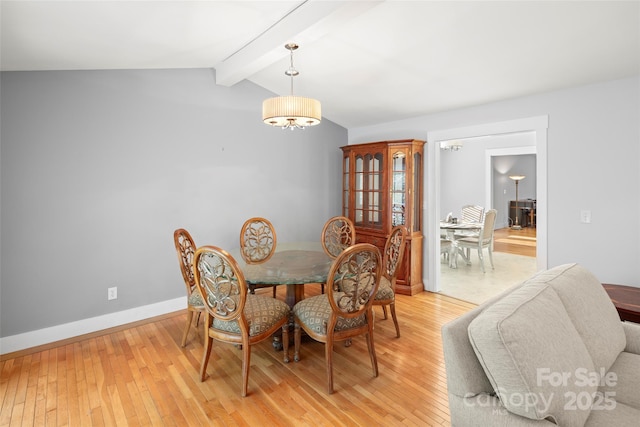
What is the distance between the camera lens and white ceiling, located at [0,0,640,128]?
7.42 feet

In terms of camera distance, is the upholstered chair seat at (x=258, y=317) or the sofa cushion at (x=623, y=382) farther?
the upholstered chair seat at (x=258, y=317)

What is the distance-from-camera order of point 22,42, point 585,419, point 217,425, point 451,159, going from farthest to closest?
1. point 451,159
2. point 22,42
3. point 217,425
4. point 585,419

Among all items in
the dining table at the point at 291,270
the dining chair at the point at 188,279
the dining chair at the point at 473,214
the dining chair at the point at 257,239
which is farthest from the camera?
the dining chair at the point at 473,214

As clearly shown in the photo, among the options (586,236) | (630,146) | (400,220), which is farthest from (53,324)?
(630,146)

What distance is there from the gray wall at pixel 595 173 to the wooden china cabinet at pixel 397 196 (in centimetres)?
129

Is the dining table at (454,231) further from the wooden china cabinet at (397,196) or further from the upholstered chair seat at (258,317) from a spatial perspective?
the upholstered chair seat at (258,317)

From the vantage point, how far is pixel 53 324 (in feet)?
10.2

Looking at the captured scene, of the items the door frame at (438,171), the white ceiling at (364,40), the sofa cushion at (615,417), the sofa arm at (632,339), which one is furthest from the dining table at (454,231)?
the sofa cushion at (615,417)

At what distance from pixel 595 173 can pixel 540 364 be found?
8.56 feet

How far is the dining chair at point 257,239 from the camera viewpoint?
142 inches

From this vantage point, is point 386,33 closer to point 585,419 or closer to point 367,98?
point 367,98

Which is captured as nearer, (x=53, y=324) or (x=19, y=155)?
(x=19, y=155)

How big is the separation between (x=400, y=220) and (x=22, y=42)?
3.91m

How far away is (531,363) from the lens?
1182 mm
